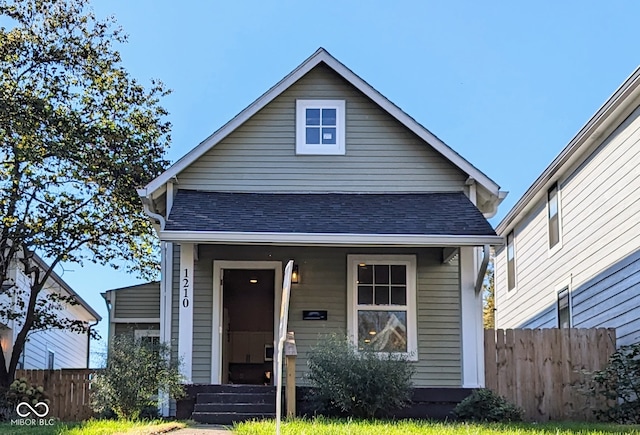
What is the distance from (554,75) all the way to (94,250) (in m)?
18.2

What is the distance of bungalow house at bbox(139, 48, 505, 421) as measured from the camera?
13648mm

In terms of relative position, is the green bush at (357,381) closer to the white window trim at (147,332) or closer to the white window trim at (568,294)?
the white window trim at (568,294)

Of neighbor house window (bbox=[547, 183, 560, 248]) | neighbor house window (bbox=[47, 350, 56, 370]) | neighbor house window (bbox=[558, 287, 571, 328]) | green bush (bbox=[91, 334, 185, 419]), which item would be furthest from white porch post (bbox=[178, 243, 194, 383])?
neighbor house window (bbox=[47, 350, 56, 370])

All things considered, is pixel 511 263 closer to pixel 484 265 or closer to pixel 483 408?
pixel 484 265

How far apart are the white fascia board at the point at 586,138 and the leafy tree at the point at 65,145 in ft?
25.3

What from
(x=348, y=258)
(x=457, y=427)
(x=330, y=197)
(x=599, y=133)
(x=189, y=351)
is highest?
(x=599, y=133)

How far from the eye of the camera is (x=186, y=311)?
1277 cm

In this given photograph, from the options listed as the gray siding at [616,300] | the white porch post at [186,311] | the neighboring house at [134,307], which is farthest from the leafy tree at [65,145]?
the gray siding at [616,300]

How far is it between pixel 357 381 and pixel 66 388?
6707 millimetres

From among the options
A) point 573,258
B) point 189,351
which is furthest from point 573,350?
point 189,351

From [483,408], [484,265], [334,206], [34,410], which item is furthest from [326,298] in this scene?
[34,410]

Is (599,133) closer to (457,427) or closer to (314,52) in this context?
(314,52)

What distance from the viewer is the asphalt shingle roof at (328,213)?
1273cm

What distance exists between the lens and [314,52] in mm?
14273
